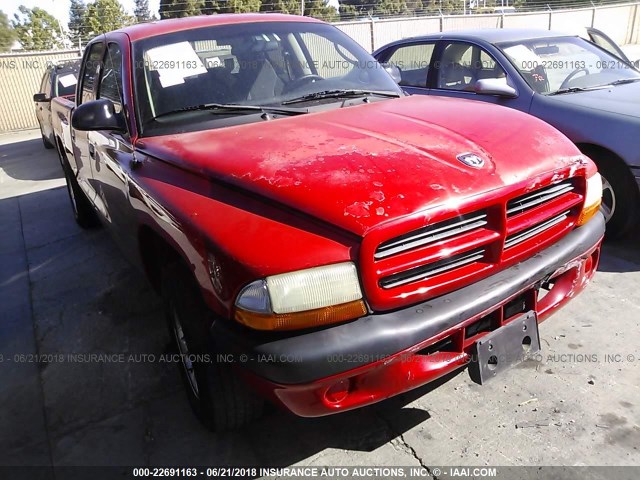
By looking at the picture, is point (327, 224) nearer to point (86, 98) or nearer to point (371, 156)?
point (371, 156)

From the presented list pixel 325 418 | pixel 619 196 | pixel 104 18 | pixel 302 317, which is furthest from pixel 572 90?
pixel 104 18

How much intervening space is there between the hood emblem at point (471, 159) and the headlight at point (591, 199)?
68 cm

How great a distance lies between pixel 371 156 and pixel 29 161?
9648 millimetres

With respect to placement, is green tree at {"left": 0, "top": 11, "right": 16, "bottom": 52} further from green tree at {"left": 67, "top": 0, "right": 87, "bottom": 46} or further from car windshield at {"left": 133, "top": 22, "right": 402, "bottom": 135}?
car windshield at {"left": 133, "top": 22, "right": 402, "bottom": 135}

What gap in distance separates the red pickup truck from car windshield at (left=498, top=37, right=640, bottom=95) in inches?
80.7

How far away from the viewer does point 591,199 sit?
2553 mm

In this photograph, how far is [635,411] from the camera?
246cm

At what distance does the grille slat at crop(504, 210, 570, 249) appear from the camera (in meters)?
2.21

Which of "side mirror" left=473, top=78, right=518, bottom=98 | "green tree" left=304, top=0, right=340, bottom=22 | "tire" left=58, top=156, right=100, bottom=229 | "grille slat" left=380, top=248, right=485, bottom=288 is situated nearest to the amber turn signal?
"grille slat" left=380, top=248, right=485, bottom=288

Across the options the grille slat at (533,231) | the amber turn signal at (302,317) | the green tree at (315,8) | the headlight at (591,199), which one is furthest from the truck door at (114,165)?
the green tree at (315,8)

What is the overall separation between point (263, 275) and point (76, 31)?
108ft

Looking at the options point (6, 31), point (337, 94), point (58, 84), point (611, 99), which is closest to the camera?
point (337, 94)

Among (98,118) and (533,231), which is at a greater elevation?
(98,118)

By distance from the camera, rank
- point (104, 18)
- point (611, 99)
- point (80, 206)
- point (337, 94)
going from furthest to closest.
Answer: point (104, 18), point (80, 206), point (611, 99), point (337, 94)
